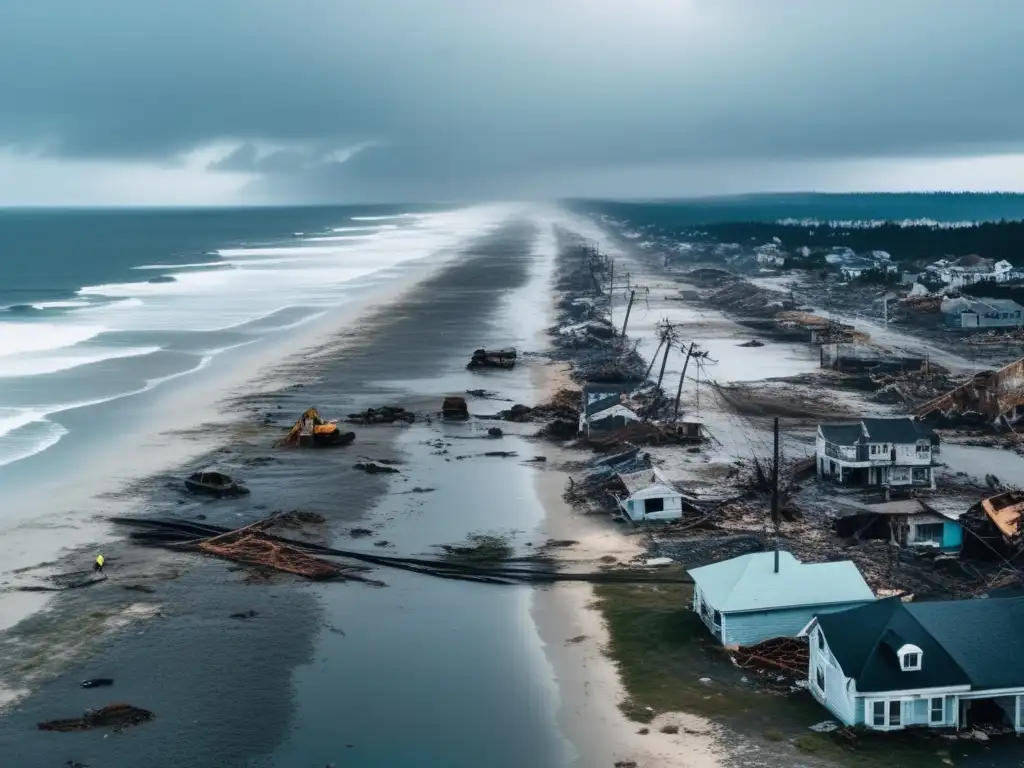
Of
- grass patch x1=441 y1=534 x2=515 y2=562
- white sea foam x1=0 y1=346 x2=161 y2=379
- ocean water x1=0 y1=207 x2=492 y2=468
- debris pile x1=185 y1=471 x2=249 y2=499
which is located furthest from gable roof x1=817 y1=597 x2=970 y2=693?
white sea foam x1=0 y1=346 x2=161 y2=379

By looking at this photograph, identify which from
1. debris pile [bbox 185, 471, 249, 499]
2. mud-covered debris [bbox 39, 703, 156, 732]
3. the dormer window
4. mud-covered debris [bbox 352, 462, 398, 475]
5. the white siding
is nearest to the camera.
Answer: the dormer window

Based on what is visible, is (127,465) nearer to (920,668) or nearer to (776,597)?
(776,597)

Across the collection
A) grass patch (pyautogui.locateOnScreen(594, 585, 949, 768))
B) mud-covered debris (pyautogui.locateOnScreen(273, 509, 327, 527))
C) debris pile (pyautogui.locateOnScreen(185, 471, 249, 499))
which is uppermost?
debris pile (pyautogui.locateOnScreen(185, 471, 249, 499))

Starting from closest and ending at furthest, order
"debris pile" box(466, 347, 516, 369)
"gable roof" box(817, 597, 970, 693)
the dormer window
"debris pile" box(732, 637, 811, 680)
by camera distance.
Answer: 1. the dormer window
2. "gable roof" box(817, 597, 970, 693)
3. "debris pile" box(732, 637, 811, 680)
4. "debris pile" box(466, 347, 516, 369)

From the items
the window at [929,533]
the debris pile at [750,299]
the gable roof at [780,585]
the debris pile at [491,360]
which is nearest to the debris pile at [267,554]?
the gable roof at [780,585]

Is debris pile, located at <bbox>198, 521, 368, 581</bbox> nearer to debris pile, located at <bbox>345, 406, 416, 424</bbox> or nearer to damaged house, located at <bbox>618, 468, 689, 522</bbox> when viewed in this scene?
damaged house, located at <bbox>618, 468, 689, 522</bbox>

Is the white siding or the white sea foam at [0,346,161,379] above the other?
the white sea foam at [0,346,161,379]

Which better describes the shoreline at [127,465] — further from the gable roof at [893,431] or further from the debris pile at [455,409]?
the gable roof at [893,431]
